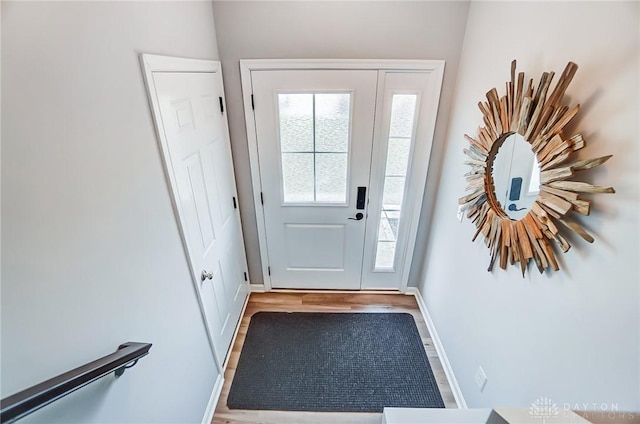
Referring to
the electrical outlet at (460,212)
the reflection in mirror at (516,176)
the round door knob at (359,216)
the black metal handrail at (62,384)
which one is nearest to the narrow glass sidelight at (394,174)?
the round door knob at (359,216)

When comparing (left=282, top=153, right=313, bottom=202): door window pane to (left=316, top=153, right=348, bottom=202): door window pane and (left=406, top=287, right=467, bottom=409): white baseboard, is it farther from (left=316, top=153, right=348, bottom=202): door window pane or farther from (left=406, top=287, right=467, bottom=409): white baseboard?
(left=406, top=287, right=467, bottom=409): white baseboard

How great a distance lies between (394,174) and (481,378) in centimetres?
147

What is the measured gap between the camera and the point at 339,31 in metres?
1.90

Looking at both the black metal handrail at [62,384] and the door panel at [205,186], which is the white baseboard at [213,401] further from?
the black metal handrail at [62,384]

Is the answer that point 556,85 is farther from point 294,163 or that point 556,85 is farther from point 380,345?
point 380,345

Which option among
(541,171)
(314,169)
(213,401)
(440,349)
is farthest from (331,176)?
(213,401)

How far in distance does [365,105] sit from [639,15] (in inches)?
54.8

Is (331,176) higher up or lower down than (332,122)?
lower down

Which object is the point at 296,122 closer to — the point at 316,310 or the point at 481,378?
the point at 316,310

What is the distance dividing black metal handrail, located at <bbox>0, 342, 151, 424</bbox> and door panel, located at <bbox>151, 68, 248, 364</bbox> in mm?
609

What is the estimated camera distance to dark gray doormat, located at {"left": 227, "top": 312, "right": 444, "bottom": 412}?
1.93 metres

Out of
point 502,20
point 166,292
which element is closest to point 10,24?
point 166,292

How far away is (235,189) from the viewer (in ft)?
7.75

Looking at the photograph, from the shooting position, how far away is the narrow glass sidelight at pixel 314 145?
2094 mm
